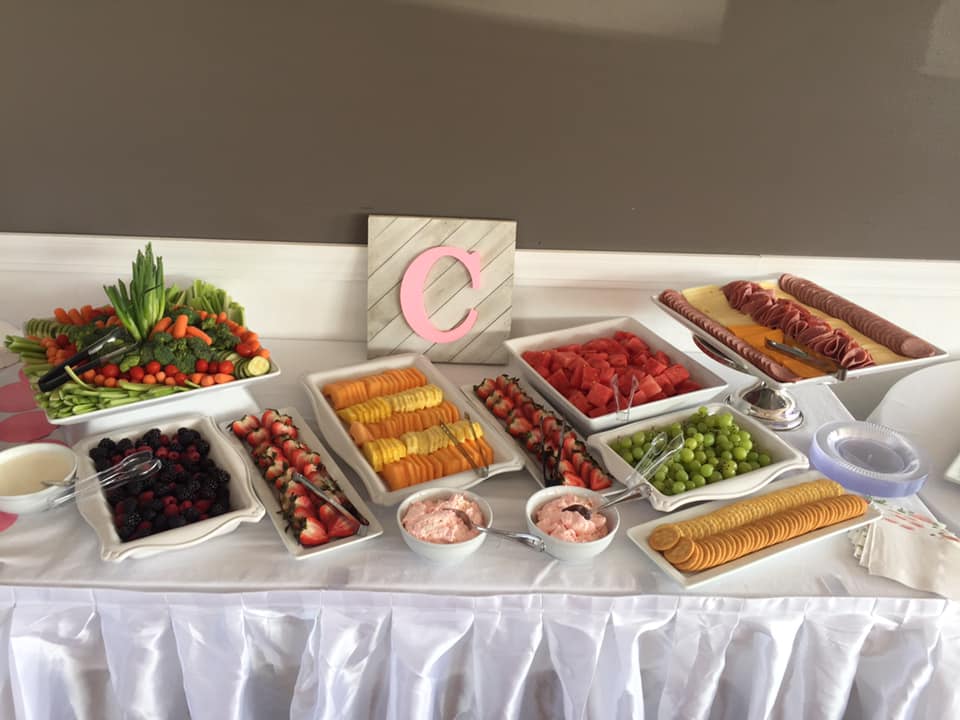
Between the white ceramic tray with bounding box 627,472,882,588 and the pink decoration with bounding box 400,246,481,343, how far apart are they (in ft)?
2.15

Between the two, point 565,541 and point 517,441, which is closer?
point 565,541

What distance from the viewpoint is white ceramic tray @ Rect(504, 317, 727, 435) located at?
1461 millimetres

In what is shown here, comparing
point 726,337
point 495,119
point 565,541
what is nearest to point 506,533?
point 565,541

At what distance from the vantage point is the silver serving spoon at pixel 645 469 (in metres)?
1.24

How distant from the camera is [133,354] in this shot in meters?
1.39

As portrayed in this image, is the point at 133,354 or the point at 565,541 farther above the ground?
the point at 133,354

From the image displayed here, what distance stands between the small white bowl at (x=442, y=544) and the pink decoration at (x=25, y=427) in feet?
2.23

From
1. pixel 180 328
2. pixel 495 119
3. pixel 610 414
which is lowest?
pixel 610 414

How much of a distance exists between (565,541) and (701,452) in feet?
1.17

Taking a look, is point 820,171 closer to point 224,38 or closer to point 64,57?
point 224,38

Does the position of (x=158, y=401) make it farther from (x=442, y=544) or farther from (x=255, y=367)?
(x=442, y=544)

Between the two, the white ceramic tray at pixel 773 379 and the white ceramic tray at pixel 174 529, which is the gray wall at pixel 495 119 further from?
the white ceramic tray at pixel 174 529

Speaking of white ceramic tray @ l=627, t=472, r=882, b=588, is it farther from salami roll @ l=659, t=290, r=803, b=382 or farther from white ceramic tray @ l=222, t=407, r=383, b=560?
white ceramic tray @ l=222, t=407, r=383, b=560

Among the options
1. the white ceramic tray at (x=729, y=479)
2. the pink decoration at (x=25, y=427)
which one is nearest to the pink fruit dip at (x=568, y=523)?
the white ceramic tray at (x=729, y=479)
